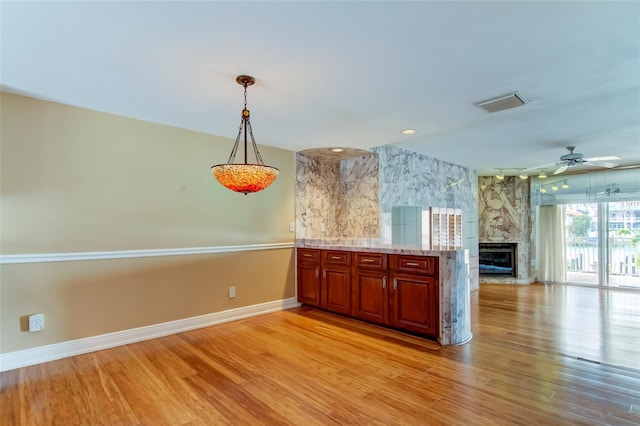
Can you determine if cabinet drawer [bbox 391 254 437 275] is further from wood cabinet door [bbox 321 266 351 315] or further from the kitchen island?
wood cabinet door [bbox 321 266 351 315]

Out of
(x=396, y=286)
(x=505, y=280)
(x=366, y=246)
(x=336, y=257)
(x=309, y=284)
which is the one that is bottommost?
(x=505, y=280)

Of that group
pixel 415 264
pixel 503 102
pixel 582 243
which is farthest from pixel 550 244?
pixel 503 102

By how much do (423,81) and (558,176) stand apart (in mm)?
6462

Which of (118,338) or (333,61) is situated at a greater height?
(333,61)

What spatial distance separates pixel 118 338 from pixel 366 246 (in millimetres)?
2862

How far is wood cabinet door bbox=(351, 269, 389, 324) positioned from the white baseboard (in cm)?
A: 126

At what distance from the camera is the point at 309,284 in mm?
4660

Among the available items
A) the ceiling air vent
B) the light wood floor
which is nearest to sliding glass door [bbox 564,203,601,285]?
the light wood floor

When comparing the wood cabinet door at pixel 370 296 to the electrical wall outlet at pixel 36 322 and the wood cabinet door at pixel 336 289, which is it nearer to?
the wood cabinet door at pixel 336 289

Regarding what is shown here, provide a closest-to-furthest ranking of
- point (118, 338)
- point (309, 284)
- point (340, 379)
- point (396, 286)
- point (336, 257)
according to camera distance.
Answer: point (340, 379), point (118, 338), point (396, 286), point (336, 257), point (309, 284)

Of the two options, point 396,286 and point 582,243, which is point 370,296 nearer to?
point 396,286

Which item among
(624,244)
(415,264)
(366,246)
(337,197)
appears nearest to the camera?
(415,264)

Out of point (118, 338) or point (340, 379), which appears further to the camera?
point (118, 338)

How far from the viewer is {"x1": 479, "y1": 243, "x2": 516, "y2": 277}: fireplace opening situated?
7432mm
